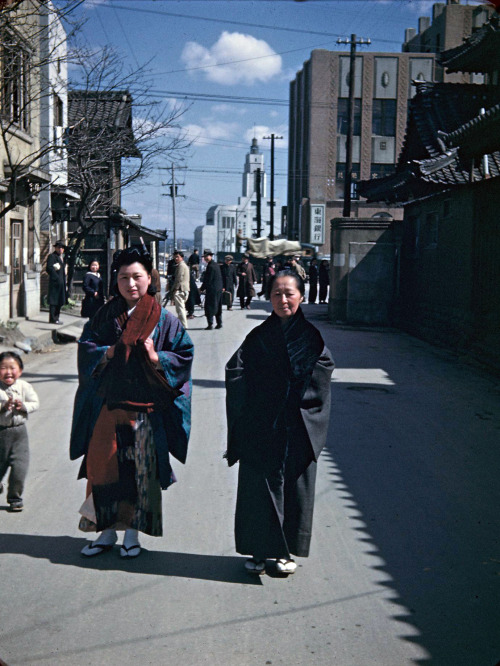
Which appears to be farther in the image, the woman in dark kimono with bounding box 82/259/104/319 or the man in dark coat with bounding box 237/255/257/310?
the man in dark coat with bounding box 237/255/257/310

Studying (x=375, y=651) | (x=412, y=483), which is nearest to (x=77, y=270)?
(x=412, y=483)

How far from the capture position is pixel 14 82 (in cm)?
1608

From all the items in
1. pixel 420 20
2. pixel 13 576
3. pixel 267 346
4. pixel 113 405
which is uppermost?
pixel 420 20

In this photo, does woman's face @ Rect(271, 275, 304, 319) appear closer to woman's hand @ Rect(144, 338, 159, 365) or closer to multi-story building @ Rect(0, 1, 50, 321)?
woman's hand @ Rect(144, 338, 159, 365)

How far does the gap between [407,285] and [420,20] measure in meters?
49.1

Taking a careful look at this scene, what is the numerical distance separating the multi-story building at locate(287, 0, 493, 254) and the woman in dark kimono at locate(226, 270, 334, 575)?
5116cm

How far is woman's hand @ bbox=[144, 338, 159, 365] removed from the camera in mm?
4414

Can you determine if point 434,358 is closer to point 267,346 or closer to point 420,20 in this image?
point 267,346

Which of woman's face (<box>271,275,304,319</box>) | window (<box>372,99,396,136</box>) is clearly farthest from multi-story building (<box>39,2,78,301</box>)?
window (<box>372,99,396,136</box>)

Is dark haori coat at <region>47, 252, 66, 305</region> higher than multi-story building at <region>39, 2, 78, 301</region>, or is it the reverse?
multi-story building at <region>39, 2, 78, 301</region>

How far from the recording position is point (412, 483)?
6.17 metres

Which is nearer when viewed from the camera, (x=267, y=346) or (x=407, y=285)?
(x=267, y=346)

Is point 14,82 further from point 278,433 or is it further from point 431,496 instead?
point 278,433

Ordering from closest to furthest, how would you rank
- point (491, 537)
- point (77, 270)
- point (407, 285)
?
1. point (491, 537)
2. point (407, 285)
3. point (77, 270)
